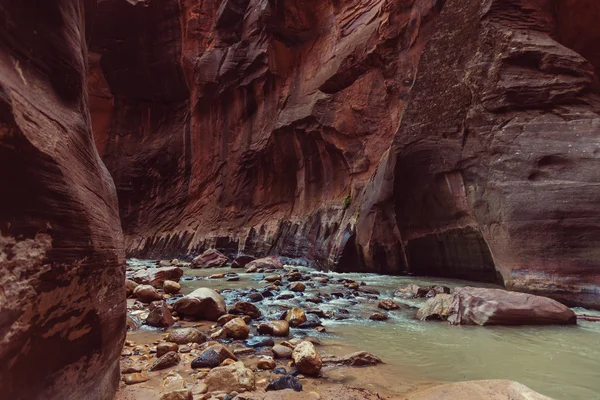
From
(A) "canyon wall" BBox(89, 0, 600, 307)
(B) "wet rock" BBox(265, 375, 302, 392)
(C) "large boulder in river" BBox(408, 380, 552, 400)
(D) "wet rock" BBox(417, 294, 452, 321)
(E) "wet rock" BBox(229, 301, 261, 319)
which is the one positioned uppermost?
(A) "canyon wall" BBox(89, 0, 600, 307)

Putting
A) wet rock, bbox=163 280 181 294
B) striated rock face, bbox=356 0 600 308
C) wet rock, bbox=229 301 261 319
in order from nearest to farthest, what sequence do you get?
wet rock, bbox=229 301 261 319, striated rock face, bbox=356 0 600 308, wet rock, bbox=163 280 181 294

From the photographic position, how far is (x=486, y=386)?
2.31m

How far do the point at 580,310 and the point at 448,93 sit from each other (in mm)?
5454

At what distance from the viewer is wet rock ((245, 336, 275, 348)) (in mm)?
3512

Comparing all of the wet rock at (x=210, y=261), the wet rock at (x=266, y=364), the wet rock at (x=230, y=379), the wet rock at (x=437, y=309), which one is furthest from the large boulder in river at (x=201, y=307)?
the wet rock at (x=210, y=261)

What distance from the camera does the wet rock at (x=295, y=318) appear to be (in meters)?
4.34

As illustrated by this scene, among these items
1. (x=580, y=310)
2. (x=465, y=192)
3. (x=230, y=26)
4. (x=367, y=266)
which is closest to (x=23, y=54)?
(x=580, y=310)

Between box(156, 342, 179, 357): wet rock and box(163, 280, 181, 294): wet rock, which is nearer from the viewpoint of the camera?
box(156, 342, 179, 357): wet rock

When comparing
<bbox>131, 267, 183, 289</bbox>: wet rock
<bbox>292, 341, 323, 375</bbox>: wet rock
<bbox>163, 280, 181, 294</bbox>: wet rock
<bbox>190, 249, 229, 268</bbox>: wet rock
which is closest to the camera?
<bbox>292, 341, 323, 375</bbox>: wet rock

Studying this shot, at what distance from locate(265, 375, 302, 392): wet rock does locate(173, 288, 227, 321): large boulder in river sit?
2.26 m

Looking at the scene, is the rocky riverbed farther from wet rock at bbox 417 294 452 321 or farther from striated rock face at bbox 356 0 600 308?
striated rock face at bbox 356 0 600 308

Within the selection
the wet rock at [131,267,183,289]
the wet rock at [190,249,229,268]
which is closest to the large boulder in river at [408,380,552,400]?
the wet rock at [131,267,183,289]

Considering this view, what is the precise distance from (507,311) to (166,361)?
3.86m

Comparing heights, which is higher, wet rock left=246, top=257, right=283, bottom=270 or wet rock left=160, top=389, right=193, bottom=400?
wet rock left=246, top=257, right=283, bottom=270
